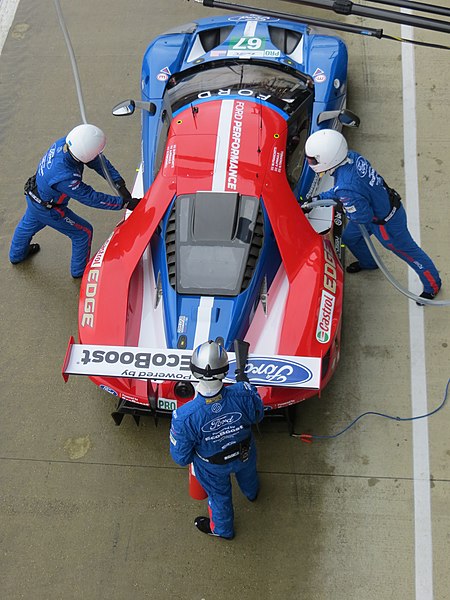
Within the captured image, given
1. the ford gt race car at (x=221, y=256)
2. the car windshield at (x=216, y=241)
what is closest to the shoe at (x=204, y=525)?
the ford gt race car at (x=221, y=256)

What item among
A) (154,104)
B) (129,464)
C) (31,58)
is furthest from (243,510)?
(31,58)

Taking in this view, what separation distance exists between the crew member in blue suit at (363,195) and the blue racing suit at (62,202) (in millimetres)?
1669

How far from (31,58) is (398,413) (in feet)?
18.9

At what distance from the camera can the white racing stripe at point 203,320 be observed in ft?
15.9

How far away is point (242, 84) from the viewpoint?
6059mm

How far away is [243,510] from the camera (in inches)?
199

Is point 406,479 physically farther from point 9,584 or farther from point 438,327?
point 9,584

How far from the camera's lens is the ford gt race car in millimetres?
4805

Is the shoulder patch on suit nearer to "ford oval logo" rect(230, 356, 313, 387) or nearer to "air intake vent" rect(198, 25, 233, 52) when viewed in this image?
"ford oval logo" rect(230, 356, 313, 387)

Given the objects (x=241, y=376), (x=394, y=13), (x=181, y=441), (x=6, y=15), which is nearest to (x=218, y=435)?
(x=181, y=441)

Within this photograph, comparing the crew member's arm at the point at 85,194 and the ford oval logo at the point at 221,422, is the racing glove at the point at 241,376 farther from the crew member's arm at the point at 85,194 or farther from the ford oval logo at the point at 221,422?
the crew member's arm at the point at 85,194

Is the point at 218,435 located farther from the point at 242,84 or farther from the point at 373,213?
the point at 242,84

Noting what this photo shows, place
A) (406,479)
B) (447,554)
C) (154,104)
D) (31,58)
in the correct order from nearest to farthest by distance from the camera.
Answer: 1. (447,554)
2. (406,479)
3. (154,104)
4. (31,58)

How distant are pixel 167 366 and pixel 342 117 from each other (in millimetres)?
2603
